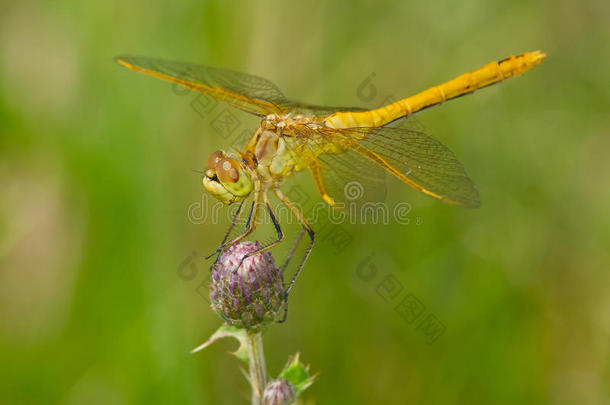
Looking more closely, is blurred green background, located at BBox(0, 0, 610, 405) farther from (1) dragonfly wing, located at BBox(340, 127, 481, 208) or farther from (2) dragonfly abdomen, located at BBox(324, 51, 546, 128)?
(1) dragonfly wing, located at BBox(340, 127, 481, 208)

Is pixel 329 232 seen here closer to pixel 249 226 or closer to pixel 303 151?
pixel 303 151

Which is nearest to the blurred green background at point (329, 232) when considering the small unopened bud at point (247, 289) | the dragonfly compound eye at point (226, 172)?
the small unopened bud at point (247, 289)

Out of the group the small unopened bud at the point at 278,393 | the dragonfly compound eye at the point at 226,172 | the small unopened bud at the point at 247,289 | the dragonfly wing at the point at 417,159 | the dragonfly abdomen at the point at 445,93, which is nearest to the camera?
the small unopened bud at the point at 278,393

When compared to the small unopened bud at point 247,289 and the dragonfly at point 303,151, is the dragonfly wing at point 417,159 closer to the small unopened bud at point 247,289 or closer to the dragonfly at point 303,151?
the dragonfly at point 303,151

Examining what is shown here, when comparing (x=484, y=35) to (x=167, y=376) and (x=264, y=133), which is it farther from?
(x=167, y=376)

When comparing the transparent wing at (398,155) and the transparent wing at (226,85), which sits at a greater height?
the transparent wing at (226,85)
